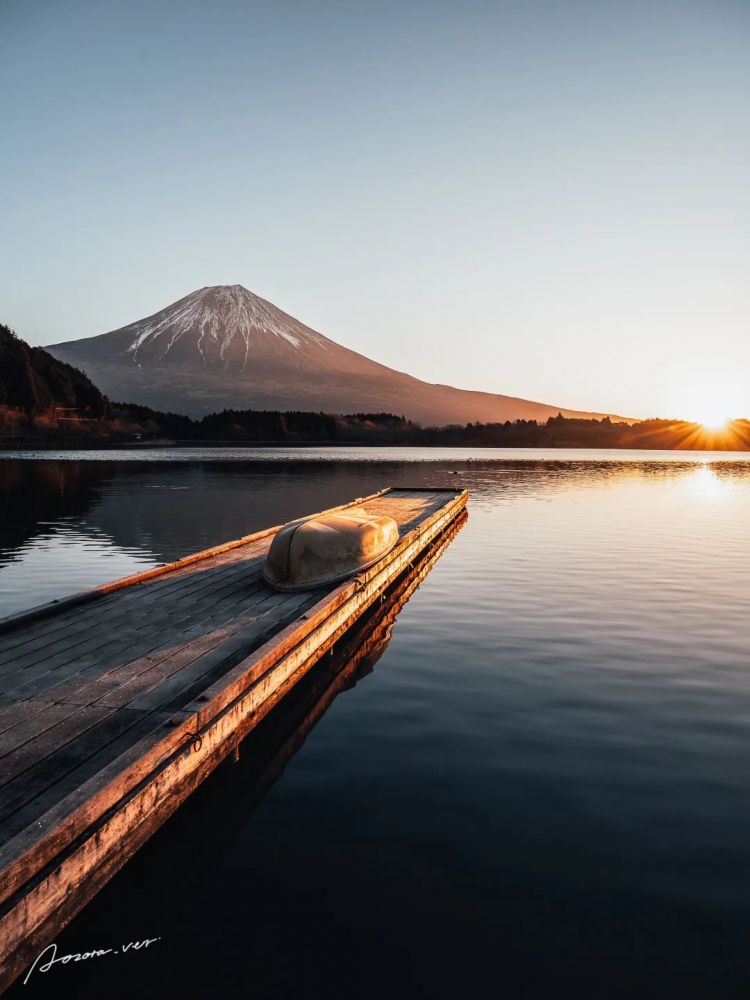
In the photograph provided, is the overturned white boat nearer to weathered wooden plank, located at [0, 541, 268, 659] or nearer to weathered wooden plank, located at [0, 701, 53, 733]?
weathered wooden plank, located at [0, 541, 268, 659]

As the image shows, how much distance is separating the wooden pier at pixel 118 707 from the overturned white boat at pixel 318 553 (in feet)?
1.38

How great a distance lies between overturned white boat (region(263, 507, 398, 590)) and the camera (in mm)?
13602

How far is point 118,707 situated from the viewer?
7078 millimetres

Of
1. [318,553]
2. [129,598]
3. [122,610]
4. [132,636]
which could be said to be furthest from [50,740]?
[318,553]

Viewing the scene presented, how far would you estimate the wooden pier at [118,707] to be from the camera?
454 centimetres

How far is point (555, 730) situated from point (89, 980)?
6006 millimetres

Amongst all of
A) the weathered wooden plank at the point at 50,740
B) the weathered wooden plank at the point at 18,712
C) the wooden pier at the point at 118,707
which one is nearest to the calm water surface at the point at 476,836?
the wooden pier at the point at 118,707

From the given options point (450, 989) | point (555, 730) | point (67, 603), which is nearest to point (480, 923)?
point (450, 989)

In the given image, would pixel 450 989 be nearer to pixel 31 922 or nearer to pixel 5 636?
pixel 31 922

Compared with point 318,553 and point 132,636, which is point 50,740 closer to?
point 132,636

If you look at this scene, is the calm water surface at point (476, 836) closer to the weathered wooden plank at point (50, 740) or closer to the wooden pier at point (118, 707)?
the wooden pier at point (118, 707)

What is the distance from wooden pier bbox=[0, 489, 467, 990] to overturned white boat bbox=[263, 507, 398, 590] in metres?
0.42

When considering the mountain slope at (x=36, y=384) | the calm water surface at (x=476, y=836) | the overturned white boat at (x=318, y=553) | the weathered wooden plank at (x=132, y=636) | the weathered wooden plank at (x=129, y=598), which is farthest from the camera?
the mountain slope at (x=36, y=384)

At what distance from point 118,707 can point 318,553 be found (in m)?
7.13
